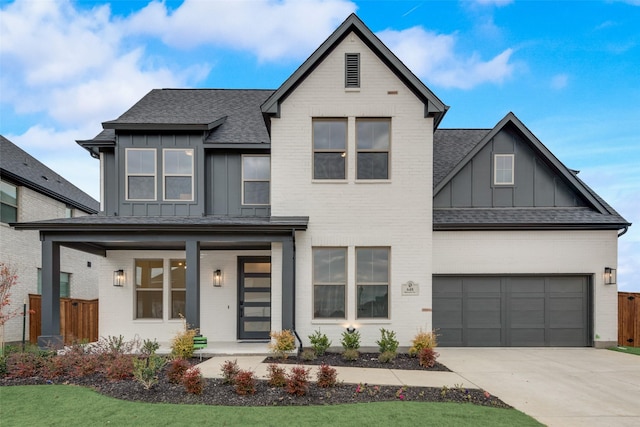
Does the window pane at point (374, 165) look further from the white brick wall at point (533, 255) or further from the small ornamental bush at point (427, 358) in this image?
the small ornamental bush at point (427, 358)

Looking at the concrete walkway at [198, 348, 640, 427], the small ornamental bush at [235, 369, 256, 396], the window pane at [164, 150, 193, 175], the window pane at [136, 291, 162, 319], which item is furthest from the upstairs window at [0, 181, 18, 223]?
the small ornamental bush at [235, 369, 256, 396]

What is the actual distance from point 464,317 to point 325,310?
449cm

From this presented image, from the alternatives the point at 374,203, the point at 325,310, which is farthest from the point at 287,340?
the point at 374,203

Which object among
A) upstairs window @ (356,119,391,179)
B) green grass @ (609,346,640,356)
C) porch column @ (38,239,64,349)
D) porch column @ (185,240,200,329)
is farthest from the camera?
green grass @ (609,346,640,356)

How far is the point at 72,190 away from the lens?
67.2ft

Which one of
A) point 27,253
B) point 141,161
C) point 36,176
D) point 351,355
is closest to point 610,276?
point 351,355

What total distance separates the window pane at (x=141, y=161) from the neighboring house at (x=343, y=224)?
43 mm

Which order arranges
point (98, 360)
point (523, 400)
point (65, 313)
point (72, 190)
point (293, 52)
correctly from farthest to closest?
point (293, 52) → point (72, 190) → point (65, 313) → point (98, 360) → point (523, 400)

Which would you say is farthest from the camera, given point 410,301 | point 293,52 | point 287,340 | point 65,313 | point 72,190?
point 293,52

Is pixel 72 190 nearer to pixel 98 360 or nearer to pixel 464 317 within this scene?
pixel 98 360

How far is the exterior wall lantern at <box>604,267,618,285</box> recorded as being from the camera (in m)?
12.0

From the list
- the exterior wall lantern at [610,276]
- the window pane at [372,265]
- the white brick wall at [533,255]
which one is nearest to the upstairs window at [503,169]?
the white brick wall at [533,255]

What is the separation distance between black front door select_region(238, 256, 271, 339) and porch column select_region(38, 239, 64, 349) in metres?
4.85

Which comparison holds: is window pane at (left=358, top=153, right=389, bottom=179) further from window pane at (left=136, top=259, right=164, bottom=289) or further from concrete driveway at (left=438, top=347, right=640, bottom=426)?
window pane at (left=136, top=259, right=164, bottom=289)
